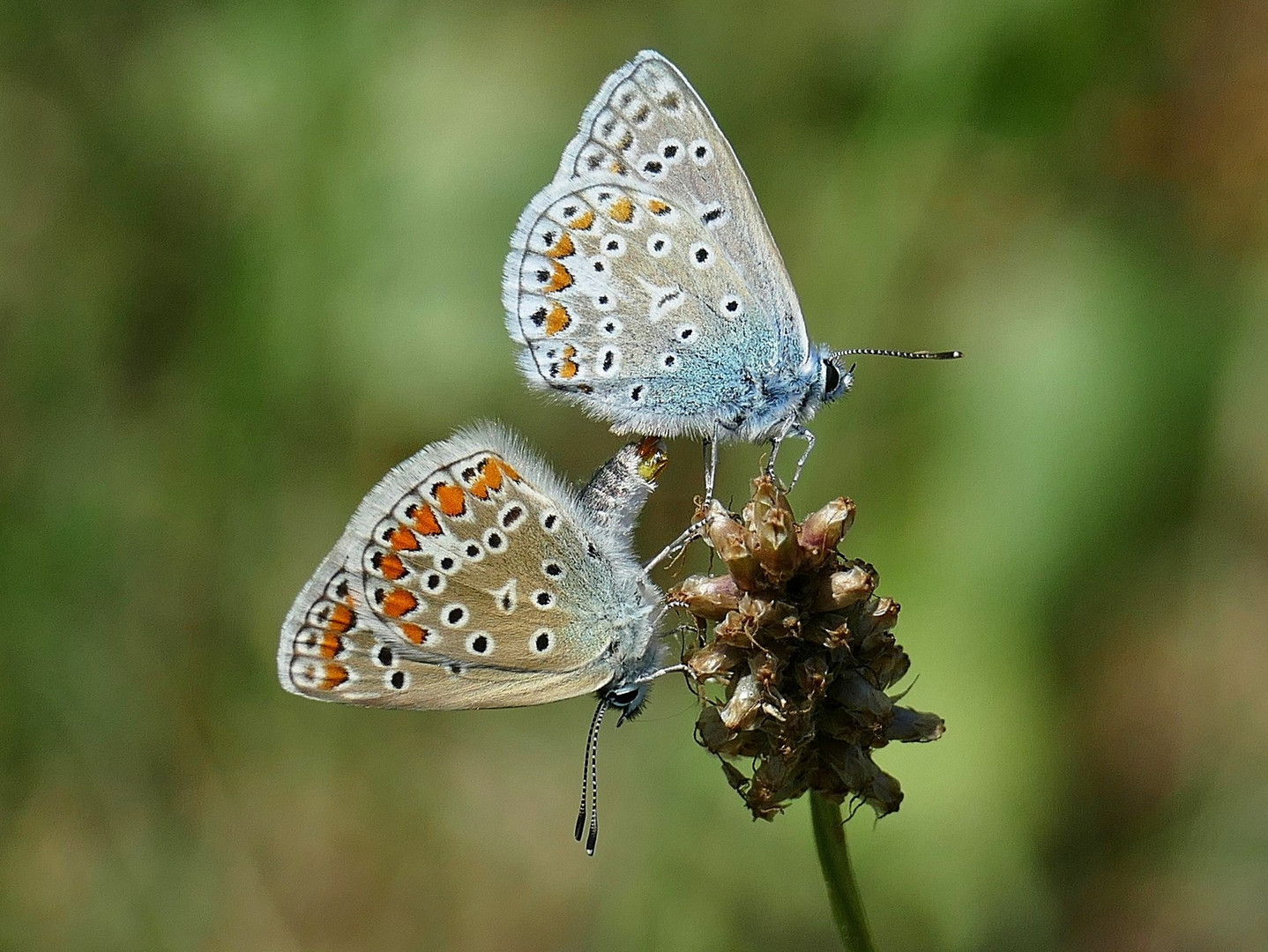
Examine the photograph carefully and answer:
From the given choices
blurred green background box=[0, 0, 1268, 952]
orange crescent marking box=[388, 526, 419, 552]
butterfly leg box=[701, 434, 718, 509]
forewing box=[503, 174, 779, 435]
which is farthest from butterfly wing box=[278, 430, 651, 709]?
blurred green background box=[0, 0, 1268, 952]

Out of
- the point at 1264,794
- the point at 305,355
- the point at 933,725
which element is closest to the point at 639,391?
the point at 933,725

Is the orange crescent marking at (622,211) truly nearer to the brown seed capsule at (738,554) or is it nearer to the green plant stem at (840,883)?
the brown seed capsule at (738,554)

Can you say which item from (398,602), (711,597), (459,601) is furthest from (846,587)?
(398,602)

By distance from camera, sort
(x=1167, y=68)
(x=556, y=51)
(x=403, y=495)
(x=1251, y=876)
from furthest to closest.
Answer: (x=556, y=51)
(x=1167, y=68)
(x=1251, y=876)
(x=403, y=495)

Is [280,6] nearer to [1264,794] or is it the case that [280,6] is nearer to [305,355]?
[305,355]

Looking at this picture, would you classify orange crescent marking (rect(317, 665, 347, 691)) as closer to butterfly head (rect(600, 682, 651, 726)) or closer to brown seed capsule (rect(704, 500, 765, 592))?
butterfly head (rect(600, 682, 651, 726))

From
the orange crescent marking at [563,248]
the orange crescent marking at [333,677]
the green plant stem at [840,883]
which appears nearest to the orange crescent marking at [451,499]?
the orange crescent marking at [333,677]
